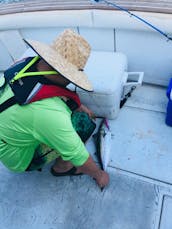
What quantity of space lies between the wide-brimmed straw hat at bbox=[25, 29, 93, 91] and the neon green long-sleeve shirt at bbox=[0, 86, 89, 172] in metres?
0.17

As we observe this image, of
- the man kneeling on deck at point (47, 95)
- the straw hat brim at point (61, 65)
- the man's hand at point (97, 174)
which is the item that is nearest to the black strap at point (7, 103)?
the man kneeling on deck at point (47, 95)

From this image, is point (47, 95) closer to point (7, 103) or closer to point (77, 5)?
point (7, 103)

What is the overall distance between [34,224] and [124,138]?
899mm

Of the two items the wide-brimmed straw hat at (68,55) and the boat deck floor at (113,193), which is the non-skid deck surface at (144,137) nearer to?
the boat deck floor at (113,193)

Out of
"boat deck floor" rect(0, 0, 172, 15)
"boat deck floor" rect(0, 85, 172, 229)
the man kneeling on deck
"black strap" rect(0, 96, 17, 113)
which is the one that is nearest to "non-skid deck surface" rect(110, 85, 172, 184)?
"boat deck floor" rect(0, 85, 172, 229)

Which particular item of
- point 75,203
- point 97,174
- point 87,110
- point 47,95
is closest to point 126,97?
point 87,110

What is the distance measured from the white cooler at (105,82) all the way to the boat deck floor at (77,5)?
368 millimetres

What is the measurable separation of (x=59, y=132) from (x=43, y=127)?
0.08 meters

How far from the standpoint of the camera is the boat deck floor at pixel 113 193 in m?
1.49

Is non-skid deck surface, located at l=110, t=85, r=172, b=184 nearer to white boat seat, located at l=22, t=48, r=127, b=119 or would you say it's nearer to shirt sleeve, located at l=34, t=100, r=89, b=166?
white boat seat, located at l=22, t=48, r=127, b=119

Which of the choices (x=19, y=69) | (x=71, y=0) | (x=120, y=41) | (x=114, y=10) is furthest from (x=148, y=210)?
(x=71, y=0)

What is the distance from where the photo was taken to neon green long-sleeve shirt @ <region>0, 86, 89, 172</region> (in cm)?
114

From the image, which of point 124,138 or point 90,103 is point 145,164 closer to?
point 124,138

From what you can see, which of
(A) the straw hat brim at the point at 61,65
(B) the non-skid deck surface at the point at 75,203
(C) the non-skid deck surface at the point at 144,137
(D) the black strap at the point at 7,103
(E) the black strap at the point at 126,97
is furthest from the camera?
(E) the black strap at the point at 126,97
